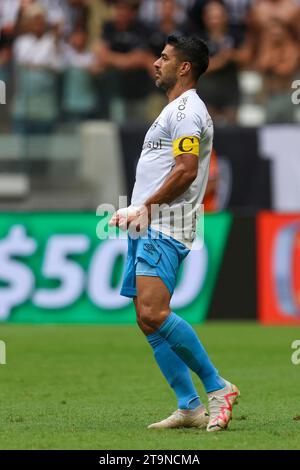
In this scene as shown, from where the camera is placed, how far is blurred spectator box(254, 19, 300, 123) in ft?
55.7

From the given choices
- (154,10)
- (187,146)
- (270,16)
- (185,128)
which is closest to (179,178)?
(187,146)

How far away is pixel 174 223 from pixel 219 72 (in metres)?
9.97

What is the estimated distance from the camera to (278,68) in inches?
674

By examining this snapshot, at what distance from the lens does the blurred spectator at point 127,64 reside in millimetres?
16812

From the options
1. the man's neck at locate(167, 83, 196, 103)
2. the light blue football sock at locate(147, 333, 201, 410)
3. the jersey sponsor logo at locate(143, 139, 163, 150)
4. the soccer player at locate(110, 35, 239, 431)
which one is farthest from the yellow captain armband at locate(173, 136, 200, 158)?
the light blue football sock at locate(147, 333, 201, 410)

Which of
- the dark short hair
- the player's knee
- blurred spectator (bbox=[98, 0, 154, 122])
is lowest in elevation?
the player's knee

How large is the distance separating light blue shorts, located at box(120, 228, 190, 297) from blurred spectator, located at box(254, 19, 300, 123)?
1009 centimetres

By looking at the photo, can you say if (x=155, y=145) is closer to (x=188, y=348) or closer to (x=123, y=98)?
(x=188, y=348)

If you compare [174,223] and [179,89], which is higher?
[179,89]

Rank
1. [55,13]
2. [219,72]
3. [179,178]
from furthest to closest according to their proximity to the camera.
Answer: [55,13] < [219,72] < [179,178]

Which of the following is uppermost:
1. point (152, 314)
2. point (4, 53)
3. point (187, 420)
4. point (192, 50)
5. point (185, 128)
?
point (4, 53)

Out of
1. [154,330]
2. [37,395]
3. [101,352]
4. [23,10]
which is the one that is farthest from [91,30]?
[154,330]

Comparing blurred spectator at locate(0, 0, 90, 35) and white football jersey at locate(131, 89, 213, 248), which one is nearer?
white football jersey at locate(131, 89, 213, 248)

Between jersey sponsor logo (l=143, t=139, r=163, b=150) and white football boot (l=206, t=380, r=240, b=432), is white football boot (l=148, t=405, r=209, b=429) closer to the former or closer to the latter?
white football boot (l=206, t=380, r=240, b=432)
